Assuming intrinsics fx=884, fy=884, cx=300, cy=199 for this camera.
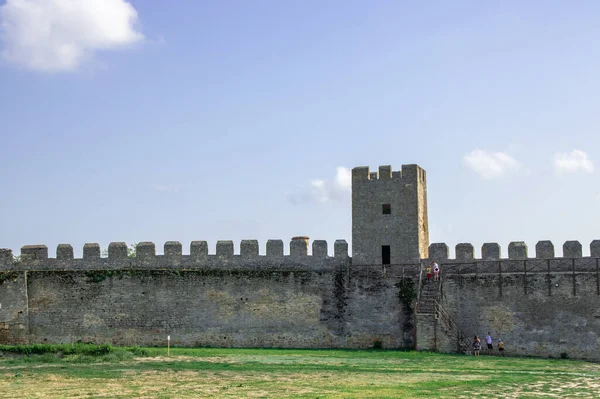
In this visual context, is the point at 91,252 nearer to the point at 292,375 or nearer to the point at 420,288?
the point at 420,288

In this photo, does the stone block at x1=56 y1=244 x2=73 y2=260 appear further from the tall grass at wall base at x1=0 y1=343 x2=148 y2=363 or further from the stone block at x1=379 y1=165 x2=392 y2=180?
the stone block at x1=379 y1=165 x2=392 y2=180

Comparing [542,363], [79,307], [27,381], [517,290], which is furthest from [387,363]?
[79,307]

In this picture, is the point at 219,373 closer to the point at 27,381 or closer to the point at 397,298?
the point at 27,381

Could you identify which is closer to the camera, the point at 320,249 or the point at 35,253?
the point at 320,249

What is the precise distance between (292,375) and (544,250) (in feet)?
40.8

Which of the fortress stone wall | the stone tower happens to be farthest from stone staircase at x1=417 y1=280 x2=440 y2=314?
the stone tower

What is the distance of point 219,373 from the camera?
2277 centimetres

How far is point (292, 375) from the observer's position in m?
22.3

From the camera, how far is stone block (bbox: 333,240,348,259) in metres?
33.0

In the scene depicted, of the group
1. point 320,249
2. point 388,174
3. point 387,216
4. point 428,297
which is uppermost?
point 388,174

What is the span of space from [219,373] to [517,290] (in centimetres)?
1257

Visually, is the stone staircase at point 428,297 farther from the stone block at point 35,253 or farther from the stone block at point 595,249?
the stone block at point 35,253

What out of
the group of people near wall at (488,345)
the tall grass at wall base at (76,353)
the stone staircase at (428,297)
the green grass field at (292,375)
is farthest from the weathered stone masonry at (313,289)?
the tall grass at wall base at (76,353)

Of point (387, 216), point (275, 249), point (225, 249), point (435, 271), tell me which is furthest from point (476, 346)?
point (225, 249)
